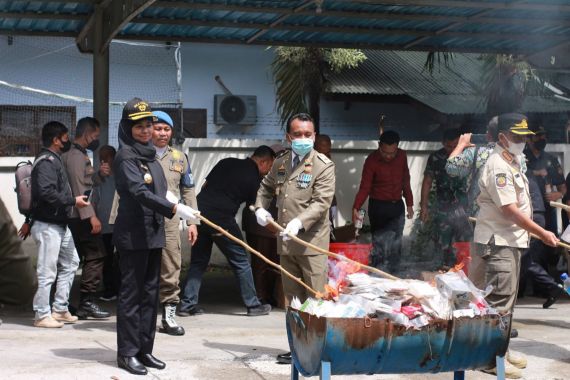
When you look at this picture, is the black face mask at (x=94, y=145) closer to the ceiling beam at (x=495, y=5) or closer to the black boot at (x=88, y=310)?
the black boot at (x=88, y=310)

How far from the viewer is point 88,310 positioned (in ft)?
29.5

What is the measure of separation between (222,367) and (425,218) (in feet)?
15.0

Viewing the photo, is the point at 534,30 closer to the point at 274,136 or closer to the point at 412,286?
the point at 412,286

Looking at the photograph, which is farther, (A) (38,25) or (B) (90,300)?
(A) (38,25)

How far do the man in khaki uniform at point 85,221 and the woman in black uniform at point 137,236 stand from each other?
190 centimetres

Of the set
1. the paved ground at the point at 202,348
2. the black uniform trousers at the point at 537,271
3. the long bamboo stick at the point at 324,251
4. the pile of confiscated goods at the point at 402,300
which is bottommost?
the paved ground at the point at 202,348

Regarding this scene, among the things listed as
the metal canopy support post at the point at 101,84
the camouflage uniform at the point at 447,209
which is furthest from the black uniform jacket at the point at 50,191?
the camouflage uniform at the point at 447,209

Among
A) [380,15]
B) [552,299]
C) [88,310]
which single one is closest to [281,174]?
[88,310]

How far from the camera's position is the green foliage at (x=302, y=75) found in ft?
49.8

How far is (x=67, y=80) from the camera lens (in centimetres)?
1708

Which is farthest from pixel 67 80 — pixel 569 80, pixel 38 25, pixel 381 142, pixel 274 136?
pixel 569 80

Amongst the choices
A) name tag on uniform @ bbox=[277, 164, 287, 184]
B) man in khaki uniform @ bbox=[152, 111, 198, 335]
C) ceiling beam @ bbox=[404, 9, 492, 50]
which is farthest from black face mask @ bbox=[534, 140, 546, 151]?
name tag on uniform @ bbox=[277, 164, 287, 184]

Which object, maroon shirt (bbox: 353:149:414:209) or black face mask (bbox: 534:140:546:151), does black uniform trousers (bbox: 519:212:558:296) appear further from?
maroon shirt (bbox: 353:149:414:209)

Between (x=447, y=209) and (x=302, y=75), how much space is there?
540 cm
